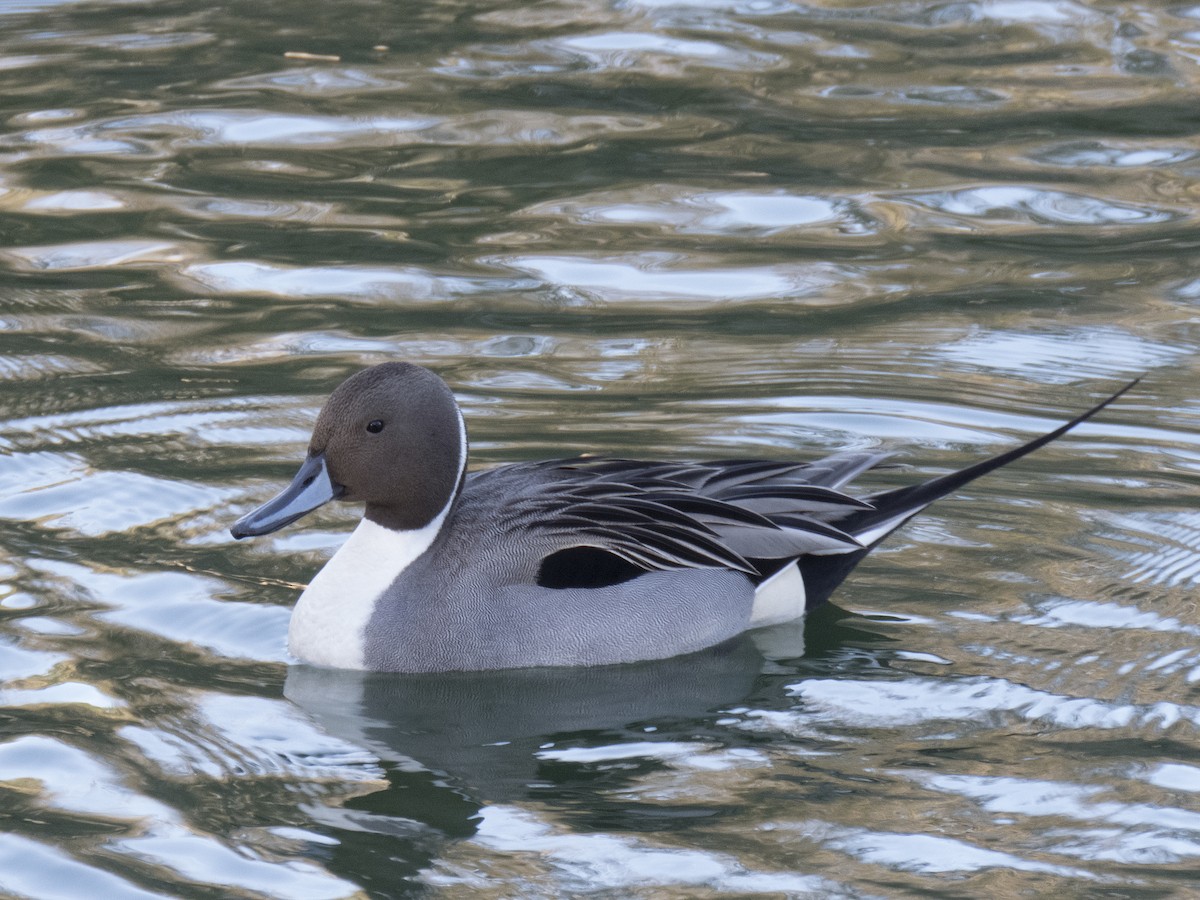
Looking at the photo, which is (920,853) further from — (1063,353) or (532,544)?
(1063,353)

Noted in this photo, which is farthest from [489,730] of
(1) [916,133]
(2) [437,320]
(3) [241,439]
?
(1) [916,133]

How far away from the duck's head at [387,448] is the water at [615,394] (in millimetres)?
495

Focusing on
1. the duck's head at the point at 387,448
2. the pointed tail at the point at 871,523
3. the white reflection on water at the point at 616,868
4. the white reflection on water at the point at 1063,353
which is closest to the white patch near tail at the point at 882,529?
the pointed tail at the point at 871,523

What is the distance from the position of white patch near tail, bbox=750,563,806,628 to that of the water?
90 mm

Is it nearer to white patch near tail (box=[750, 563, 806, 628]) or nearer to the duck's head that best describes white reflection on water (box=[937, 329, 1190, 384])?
white patch near tail (box=[750, 563, 806, 628])

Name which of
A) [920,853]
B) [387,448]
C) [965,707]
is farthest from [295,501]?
[920,853]

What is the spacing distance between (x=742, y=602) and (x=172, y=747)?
1755mm

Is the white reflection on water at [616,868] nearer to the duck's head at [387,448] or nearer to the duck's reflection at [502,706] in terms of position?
the duck's reflection at [502,706]

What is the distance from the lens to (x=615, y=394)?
738 centimetres

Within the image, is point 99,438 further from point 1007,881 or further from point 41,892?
point 1007,881

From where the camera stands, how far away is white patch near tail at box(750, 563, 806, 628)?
5766 mm

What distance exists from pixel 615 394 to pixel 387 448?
197cm

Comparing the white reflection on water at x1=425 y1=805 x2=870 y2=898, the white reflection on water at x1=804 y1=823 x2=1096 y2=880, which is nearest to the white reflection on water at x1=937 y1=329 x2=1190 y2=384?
the white reflection on water at x1=804 y1=823 x2=1096 y2=880

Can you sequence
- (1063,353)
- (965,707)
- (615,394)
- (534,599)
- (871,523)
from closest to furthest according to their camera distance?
(965,707) < (534,599) < (871,523) < (615,394) < (1063,353)
